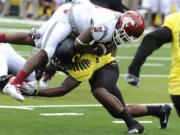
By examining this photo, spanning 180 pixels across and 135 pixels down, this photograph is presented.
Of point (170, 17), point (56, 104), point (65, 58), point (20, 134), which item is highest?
point (170, 17)

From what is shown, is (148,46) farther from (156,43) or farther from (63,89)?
(63,89)

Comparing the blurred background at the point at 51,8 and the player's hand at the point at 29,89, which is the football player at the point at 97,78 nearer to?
the player's hand at the point at 29,89

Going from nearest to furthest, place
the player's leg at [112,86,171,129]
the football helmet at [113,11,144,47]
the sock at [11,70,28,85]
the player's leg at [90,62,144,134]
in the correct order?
the football helmet at [113,11,144,47], the player's leg at [90,62,144,134], the sock at [11,70,28,85], the player's leg at [112,86,171,129]

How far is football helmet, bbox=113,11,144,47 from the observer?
8.48 meters

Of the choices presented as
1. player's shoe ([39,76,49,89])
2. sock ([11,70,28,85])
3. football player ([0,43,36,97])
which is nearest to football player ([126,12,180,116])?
sock ([11,70,28,85])

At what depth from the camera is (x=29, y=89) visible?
29.1 feet

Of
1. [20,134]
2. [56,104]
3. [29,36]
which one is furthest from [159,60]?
[20,134]

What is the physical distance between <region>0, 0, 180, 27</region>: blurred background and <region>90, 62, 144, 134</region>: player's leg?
1731 centimetres

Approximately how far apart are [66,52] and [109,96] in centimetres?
66

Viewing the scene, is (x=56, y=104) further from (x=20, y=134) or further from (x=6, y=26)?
(x=6, y=26)

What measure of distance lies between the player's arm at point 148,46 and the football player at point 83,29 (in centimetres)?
129

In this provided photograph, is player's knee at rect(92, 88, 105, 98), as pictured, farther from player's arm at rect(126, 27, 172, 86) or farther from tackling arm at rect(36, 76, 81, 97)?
player's arm at rect(126, 27, 172, 86)

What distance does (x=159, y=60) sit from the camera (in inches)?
716

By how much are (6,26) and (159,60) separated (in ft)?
26.0
